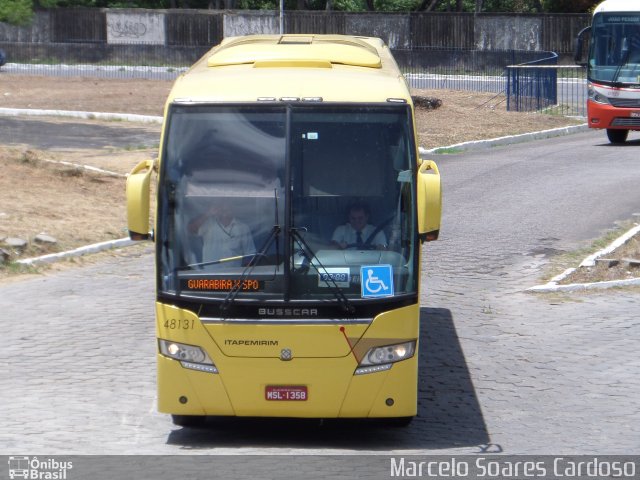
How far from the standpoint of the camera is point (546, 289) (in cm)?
1343

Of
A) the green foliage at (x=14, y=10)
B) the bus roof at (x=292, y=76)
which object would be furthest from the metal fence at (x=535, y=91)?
the green foliage at (x=14, y=10)

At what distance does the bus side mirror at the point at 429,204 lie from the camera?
775cm

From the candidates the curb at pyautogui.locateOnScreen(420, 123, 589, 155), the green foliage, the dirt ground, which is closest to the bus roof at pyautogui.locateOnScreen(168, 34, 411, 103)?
the dirt ground

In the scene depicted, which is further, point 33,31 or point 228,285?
point 33,31

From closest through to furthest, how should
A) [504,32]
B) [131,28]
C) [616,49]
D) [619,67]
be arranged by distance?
[619,67]
[616,49]
[504,32]
[131,28]

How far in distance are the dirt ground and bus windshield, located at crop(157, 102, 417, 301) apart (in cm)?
696

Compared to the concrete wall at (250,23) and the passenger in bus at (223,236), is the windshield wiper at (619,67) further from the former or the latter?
the concrete wall at (250,23)

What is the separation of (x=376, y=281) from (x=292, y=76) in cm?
176

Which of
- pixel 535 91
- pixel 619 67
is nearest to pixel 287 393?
pixel 619 67

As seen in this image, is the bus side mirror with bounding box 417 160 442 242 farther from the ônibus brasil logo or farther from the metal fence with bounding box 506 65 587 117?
the metal fence with bounding box 506 65 587 117

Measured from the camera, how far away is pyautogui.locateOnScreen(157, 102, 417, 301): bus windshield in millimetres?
7824

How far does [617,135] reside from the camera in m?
26.5

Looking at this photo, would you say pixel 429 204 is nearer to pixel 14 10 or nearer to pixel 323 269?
pixel 323 269

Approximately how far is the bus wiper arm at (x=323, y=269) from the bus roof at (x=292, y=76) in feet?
3.43
